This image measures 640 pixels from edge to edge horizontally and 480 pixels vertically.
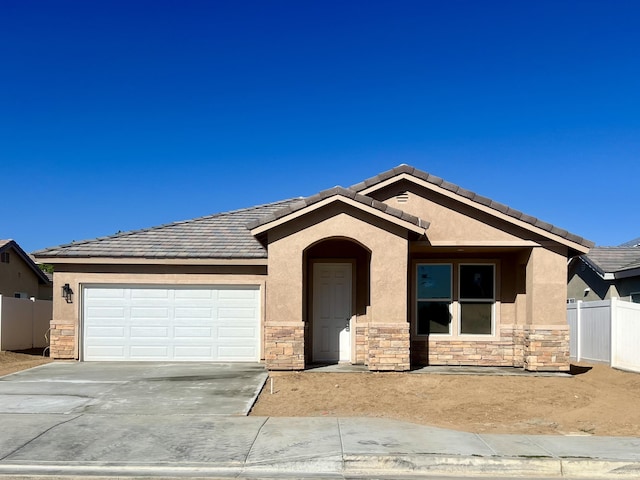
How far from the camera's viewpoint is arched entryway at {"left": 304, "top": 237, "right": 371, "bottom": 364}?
15.3m

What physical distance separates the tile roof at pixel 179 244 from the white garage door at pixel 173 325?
928mm

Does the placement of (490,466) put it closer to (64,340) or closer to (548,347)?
(548,347)

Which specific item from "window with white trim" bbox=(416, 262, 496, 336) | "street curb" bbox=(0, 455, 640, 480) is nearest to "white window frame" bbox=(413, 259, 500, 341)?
"window with white trim" bbox=(416, 262, 496, 336)

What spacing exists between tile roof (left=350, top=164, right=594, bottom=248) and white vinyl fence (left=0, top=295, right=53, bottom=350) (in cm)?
1210

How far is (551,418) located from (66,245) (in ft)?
42.3

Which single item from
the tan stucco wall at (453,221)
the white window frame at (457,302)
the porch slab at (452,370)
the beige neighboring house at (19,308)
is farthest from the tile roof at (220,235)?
the beige neighboring house at (19,308)

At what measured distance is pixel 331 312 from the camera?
50.6 feet

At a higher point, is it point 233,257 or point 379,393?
point 233,257

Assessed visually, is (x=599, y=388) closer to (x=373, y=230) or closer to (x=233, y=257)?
(x=373, y=230)

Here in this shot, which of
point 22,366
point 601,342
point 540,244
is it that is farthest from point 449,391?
point 22,366

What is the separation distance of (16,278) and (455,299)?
74.3ft

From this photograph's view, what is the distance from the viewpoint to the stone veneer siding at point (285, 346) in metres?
13.5

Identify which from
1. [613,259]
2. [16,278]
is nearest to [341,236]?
[613,259]

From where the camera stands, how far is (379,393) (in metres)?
11.8
